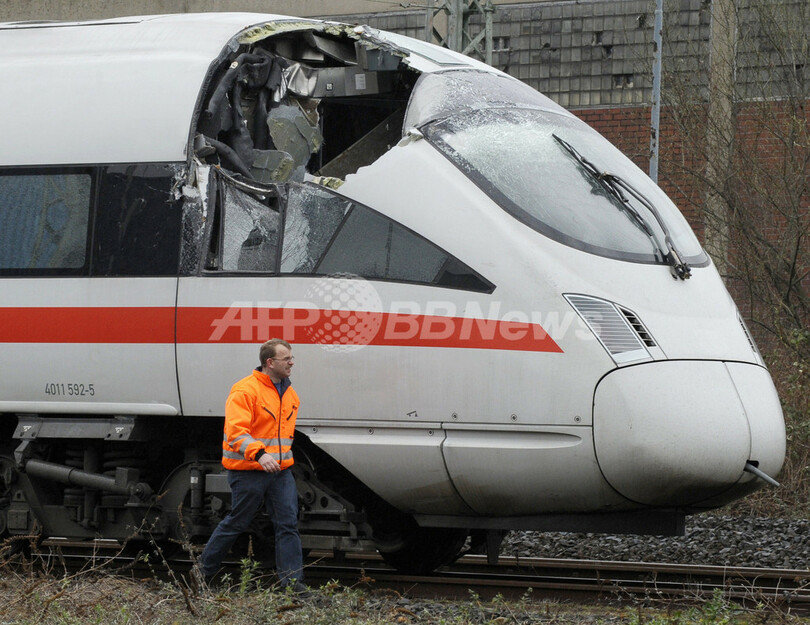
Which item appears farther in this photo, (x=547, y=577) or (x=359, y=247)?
(x=547, y=577)

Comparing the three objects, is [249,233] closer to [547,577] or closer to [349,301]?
→ [349,301]

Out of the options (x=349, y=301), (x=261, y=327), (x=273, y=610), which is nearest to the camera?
(x=273, y=610)

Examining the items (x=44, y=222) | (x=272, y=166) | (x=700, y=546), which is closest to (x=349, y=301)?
(x=272, y=166)

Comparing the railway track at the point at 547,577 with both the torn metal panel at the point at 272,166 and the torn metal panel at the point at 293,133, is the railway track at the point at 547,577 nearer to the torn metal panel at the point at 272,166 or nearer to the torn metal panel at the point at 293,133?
the torn metal panel at the point at 272,166

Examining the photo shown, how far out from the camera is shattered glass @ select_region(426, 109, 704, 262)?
7742mm

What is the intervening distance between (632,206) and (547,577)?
264 centimetres

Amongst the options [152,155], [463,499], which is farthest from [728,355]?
[152,155]

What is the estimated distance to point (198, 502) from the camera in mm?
8344

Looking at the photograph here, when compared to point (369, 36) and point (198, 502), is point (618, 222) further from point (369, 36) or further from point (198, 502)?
point (198, 502)

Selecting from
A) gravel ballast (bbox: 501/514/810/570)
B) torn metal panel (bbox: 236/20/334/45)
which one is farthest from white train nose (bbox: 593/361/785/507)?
torn metal panel (bbox: 236/20/334/45)

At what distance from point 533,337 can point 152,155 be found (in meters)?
2.74

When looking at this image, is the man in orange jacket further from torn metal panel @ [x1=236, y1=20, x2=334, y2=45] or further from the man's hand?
torn metal panel @ [x1=236, y1=20, x2=334, y2=45]

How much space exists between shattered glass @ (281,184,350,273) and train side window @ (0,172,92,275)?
1378mm

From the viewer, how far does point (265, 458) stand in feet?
24.8
